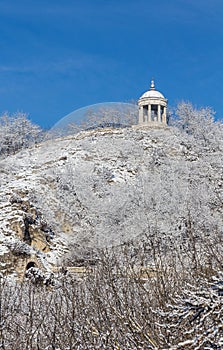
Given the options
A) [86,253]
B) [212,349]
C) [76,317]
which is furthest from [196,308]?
[86,253]

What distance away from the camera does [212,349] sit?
380 centimetres

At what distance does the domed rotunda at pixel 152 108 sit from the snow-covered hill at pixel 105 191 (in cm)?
116

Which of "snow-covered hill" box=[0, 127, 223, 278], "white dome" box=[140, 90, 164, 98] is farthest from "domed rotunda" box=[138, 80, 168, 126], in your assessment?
"snow-covered hill" box=[0, 127, 223, 278]

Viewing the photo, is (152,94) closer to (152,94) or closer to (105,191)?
(152,94)

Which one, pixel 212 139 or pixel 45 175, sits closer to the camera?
pixel 45 175

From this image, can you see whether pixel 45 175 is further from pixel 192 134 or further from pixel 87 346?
pixel 87 346

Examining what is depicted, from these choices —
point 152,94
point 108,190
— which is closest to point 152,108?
point 152,94

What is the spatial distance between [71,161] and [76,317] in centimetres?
Answer: 3294

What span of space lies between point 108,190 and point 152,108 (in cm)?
1311

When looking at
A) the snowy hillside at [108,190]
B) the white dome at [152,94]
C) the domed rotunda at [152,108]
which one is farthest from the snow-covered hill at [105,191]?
the white dome at [152,94]

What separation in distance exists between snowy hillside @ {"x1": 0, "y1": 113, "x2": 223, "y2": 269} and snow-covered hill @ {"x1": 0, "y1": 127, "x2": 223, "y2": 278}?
58 mm

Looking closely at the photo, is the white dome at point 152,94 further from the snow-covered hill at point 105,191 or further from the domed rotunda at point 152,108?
the snow-covered hill at point 105,191

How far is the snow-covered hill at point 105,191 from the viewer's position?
26844 millimetres

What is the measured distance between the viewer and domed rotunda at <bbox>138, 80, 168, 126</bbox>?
4394cm
